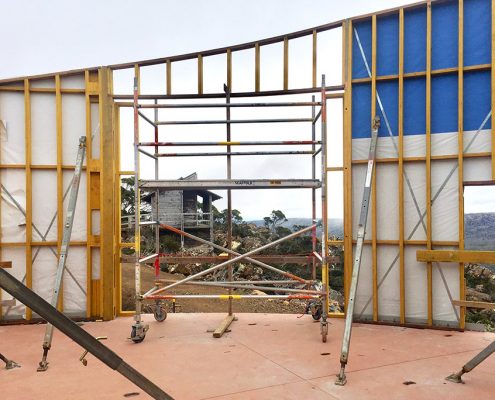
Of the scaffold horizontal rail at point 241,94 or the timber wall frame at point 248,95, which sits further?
the scaffold horizontal rail at point 241,94

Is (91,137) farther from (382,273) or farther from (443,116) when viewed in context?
(443,116)

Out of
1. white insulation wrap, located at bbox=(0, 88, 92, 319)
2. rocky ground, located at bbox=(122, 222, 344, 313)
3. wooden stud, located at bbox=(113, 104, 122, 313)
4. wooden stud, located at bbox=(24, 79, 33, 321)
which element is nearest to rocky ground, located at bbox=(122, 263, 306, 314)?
rocky ground, located at bbox=(122, 222, 344, 313)

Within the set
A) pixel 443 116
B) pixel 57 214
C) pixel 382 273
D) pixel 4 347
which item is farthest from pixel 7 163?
pixel 443 116

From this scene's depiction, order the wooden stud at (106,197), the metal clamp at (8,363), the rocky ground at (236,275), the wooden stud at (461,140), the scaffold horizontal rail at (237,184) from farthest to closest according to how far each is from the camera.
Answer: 1. the rocky ground at (236,275)
2. the wooden stud at (106,197)
3. the wooden stud at (461,140)
4. the scaffold horizontal rail at (237,184)
5. the metal clamp at (8,363)

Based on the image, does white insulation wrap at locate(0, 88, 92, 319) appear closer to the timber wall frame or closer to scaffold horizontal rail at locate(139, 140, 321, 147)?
the timber wall frame

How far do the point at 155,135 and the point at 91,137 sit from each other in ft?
3.79

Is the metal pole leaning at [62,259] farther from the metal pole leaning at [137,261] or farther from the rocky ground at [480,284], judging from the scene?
the rocky ground at [480,284]

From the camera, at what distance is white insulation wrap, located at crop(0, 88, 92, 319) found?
20.7ft

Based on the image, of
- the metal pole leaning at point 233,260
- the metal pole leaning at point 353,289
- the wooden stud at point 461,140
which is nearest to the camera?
the metal pole leaning at point 353,289

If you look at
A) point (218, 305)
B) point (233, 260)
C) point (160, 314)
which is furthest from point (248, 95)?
point (218, 305)

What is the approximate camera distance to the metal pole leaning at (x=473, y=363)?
11.4 ft

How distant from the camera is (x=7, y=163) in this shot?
20.7ft

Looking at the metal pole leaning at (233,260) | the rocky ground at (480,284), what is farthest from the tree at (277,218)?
the metal pole leaning at (233,260)

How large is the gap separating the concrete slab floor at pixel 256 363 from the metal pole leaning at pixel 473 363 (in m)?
0.10
